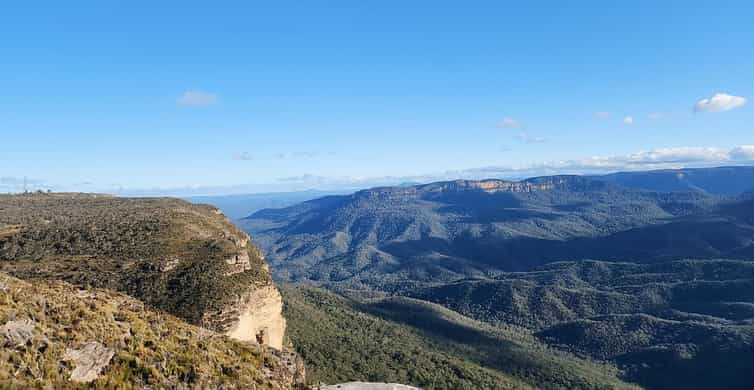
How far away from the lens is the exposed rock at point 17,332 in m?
13.4

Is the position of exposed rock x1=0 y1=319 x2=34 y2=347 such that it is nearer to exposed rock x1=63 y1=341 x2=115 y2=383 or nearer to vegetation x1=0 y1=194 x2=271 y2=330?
exposed rock x1=63 y1=341 x2=115 y2=383

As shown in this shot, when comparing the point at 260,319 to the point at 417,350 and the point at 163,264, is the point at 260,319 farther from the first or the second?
the point at 417,350

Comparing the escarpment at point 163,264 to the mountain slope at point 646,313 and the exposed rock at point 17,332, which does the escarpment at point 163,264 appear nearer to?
the exposed rock at point 17,332

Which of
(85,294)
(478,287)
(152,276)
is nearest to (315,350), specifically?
(152,276)

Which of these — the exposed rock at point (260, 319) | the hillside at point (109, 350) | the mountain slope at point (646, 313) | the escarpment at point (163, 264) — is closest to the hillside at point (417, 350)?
the exposed rock at point (260, 319)

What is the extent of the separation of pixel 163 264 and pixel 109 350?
1966cm

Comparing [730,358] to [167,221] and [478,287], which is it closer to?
[478,287]

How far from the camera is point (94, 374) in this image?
13.7 meters

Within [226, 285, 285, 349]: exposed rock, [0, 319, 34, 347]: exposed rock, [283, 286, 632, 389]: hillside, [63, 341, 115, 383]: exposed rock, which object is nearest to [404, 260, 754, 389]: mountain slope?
[283, 286, 632, 389]: hillside

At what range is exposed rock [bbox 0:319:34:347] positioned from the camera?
44.0 ft

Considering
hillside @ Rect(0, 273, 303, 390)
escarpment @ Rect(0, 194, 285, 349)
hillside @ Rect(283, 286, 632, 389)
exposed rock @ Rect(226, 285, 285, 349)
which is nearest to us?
hillside @ Rect(0, 273, 303, 390)

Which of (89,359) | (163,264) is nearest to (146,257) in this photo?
(163,264)

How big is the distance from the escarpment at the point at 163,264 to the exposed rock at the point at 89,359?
42.3 ft

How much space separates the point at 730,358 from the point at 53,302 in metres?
133
